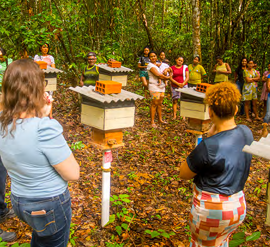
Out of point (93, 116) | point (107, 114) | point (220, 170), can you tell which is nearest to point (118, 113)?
point (107, 114)

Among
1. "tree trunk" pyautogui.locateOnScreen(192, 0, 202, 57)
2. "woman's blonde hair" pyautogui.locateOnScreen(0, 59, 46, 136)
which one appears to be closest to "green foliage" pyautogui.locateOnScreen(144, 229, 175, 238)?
"woman's blonde hair" pyautogui.locateOnScreen(0, 59, 46, 136)

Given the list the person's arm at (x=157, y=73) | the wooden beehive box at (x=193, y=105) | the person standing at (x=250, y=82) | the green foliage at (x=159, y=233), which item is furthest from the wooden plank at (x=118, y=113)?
the person standing at (x=250, y=82)

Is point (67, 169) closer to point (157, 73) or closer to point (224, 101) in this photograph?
point (224, 101)

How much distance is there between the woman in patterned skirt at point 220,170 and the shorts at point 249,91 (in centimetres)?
684

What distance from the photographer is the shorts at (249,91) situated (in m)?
8.67

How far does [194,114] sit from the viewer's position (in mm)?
4137

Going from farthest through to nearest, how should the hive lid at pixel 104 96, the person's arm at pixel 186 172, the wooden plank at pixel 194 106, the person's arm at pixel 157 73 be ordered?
1. the person's arm at pixel 157 73
2. the wooden plank at pixel 194 106
3. the hive lid at pixel 104 96
4. the person's arm at pixel 186 172

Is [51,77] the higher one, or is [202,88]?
[202,88]

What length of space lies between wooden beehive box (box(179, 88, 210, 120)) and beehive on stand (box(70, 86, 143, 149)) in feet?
3.28

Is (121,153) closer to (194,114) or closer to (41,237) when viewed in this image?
(194,114)

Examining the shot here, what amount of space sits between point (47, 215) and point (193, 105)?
9.07ft

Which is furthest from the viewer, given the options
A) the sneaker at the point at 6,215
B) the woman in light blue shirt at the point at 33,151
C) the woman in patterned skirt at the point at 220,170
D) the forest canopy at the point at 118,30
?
the forest canopy at the point at 118,30

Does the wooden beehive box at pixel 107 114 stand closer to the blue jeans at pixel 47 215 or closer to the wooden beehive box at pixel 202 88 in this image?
the wooden beehive box at pixel 202 88

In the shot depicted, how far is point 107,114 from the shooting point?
3348 millimetres
